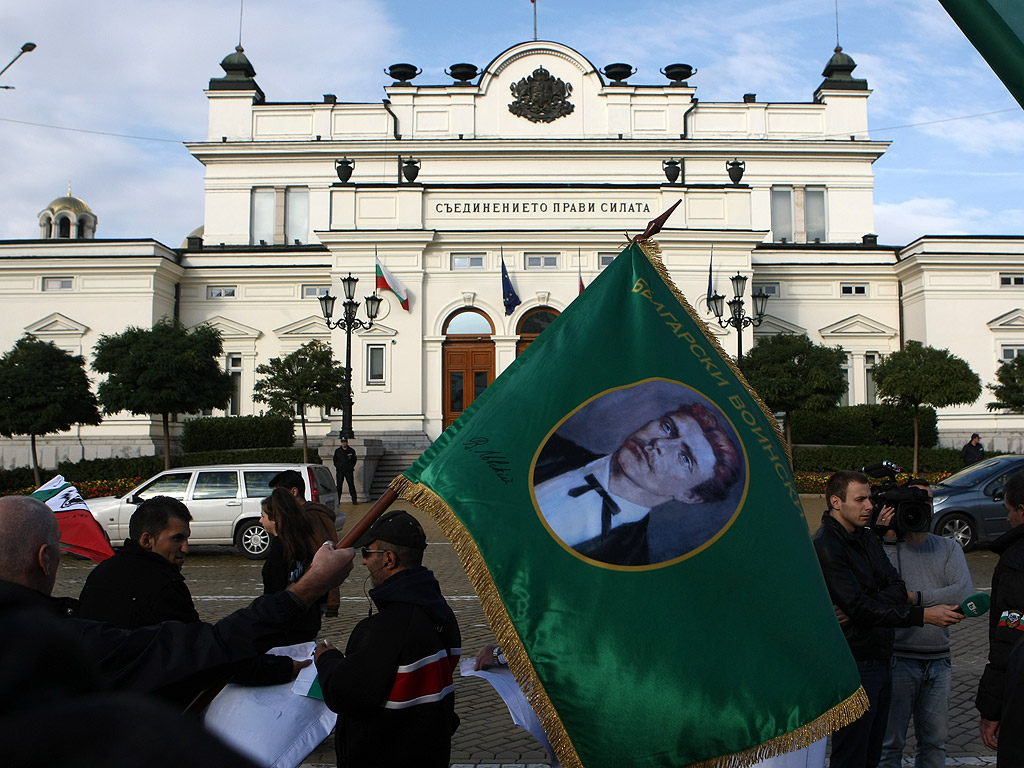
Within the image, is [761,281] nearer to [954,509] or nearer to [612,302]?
[954,509]

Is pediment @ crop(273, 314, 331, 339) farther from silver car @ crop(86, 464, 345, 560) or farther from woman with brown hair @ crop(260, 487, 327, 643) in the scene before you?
woman with brown hair @ crop(260, 487, 327, 643)

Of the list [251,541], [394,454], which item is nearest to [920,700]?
[251,541]

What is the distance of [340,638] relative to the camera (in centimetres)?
931

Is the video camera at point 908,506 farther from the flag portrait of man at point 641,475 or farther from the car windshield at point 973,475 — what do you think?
the car windshield at point 973,475

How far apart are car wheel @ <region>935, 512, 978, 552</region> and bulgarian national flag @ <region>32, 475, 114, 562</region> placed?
13395 millimetres

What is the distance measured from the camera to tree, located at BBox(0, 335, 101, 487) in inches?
1145

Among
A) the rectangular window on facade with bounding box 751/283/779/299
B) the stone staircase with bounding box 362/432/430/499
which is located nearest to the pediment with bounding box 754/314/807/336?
the rectangular window on facade with bounding box 751/283/779/299

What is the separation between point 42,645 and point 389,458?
2877cm

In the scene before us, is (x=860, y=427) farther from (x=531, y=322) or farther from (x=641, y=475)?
(x=641, y=475)

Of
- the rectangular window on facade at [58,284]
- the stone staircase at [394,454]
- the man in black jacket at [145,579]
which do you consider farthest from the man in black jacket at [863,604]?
the rectangular window on facade at [58,284]

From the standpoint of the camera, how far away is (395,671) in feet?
12.0

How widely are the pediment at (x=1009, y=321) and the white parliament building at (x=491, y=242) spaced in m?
0.10

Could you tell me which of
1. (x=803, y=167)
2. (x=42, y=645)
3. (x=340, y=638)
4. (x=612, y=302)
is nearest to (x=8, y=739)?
(x=42, y=645)

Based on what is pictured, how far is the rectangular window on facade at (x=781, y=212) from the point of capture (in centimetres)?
4584
